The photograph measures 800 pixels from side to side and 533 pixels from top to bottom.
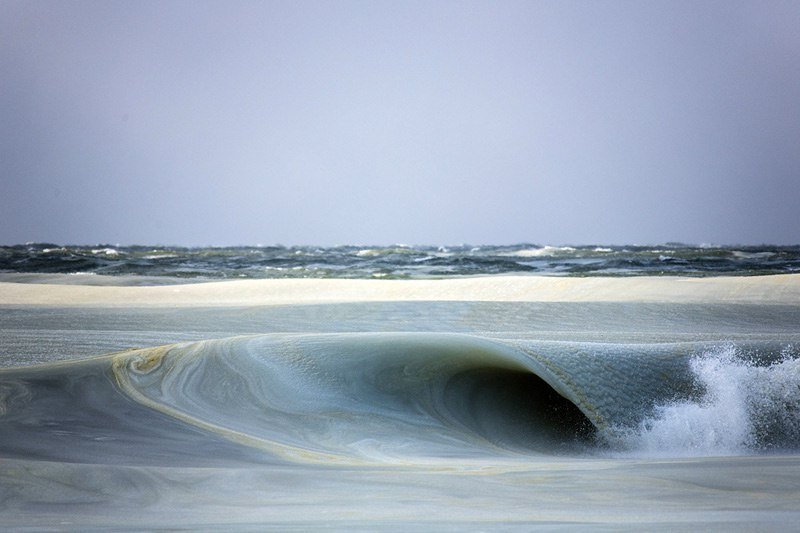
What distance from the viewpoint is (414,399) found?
2.16 meters

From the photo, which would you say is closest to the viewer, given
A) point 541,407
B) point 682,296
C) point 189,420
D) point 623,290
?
point 189,420

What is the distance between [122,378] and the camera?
214 centimetres

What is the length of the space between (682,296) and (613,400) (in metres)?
4.28

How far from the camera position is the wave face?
1777 millimetres

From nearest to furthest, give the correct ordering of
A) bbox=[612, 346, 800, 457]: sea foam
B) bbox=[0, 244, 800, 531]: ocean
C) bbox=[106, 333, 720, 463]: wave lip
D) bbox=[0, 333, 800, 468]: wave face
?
bbox=[0, 244, 800, 531]: ocean
bbox=[0, 333, 800, 468]: wave face
bbox=[106, 333, 720, 463]: wave lip
bbox=[612, 346, 800, 457]: sea foam

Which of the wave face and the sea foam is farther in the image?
the sea foam

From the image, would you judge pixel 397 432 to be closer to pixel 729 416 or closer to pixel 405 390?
pixel 405 390

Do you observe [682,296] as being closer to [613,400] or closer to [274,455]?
[613,400]

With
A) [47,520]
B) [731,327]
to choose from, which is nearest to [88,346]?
[47,520]

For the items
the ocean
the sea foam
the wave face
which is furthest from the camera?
the sea foam

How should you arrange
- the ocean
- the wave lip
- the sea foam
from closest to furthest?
1. the ocean
2. the wave lip
3. the sea foam

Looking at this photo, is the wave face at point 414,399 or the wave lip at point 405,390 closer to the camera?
the wave face at point 414,399

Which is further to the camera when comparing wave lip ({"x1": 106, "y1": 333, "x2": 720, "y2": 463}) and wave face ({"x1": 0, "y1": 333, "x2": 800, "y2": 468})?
wave lip ({"x1": 106, "y1": 333, "x2": 720, "y2": 463})

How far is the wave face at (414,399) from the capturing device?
70.0 inches
